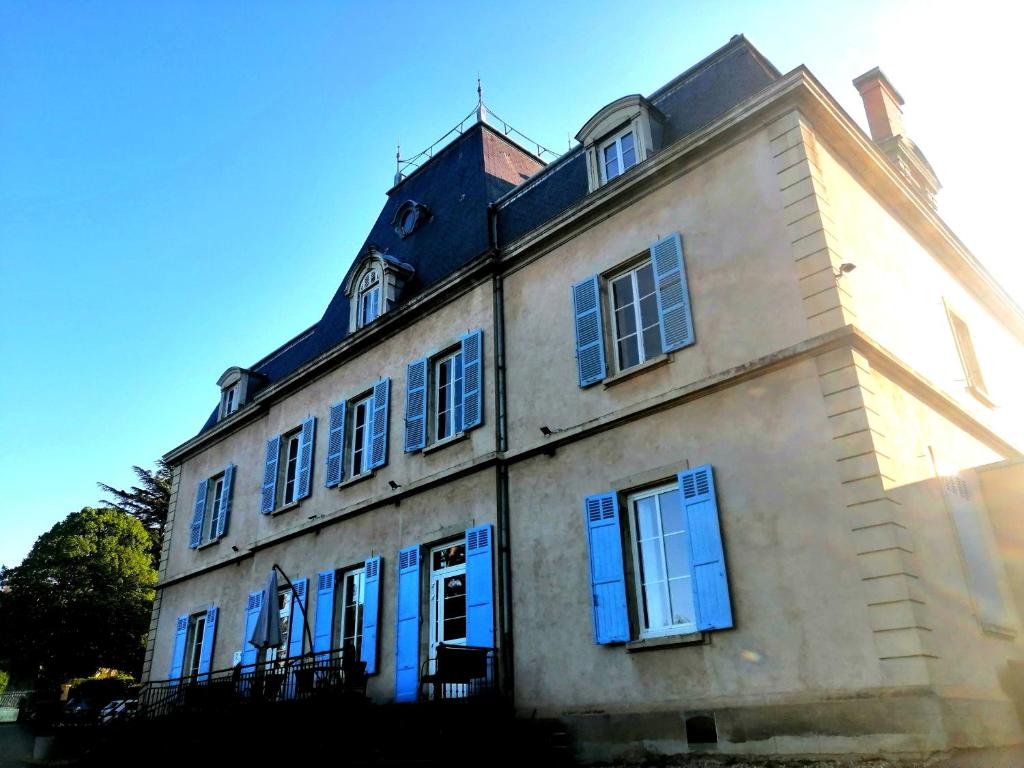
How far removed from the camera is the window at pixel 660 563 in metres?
8.90

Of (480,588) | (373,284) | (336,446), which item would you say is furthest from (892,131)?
(336,446)

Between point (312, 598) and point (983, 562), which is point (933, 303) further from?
point (312, 598)

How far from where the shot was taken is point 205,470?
768 inches

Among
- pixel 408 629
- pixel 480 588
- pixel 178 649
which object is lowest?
pixel 408 629

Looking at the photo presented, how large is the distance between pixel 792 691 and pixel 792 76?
22.8 feet

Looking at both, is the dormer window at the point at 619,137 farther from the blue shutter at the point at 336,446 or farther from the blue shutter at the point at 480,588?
the blue shutter at the point at 336,446

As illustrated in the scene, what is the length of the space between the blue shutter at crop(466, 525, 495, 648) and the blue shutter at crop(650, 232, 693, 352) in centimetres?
368

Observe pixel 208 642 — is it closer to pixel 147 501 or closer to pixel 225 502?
pixel 225 502

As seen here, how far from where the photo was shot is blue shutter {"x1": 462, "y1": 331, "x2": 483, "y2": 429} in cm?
1248

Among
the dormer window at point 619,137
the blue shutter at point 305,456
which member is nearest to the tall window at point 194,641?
the blue shutter at point 305,456

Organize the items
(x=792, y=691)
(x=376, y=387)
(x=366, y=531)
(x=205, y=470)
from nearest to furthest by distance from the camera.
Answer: (x=792, y=691) → (x=366, y=531) → (x=376, y=387) → (x=205, y=470)

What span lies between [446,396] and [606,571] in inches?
190

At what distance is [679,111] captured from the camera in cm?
1200

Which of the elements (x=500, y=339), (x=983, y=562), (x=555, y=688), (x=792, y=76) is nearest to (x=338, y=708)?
(x=555, y=688)
